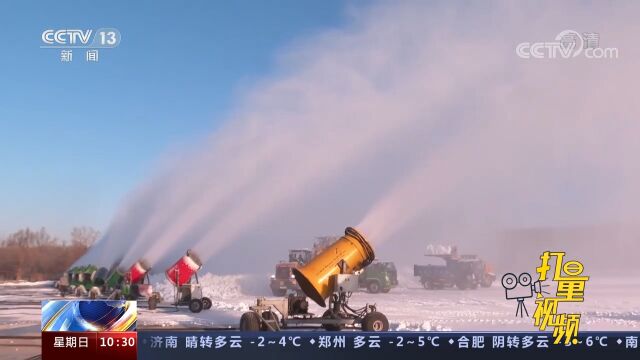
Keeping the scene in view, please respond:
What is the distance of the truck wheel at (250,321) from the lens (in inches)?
279

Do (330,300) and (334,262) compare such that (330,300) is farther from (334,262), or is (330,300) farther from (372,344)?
(372,344)

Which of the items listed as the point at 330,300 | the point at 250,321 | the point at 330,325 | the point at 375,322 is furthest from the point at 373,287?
the point at 250,321

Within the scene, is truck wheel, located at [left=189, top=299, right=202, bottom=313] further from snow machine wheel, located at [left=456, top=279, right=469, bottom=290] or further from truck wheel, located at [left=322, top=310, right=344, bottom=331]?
snow machine wheel, located at [left=456, top=279, right=469, bottom=290]

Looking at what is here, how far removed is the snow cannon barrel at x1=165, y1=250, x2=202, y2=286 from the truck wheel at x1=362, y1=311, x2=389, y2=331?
7.57ft

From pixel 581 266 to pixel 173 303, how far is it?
5838 mm

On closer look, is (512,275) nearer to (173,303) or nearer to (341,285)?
(341,285)

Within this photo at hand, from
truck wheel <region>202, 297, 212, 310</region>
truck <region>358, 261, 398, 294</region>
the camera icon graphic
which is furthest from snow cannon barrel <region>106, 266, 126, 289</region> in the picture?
the camera icon graphic

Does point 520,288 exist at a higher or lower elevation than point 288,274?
lower

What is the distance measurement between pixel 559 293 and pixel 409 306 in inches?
78.0

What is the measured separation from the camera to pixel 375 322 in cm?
716

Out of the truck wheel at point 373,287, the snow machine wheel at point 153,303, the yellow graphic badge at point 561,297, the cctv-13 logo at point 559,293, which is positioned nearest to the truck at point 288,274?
the truck wheel at point 373,287

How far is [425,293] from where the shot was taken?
7621mm

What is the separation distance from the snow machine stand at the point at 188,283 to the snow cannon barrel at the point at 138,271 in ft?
1.21

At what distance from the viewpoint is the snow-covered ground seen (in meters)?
6.05
